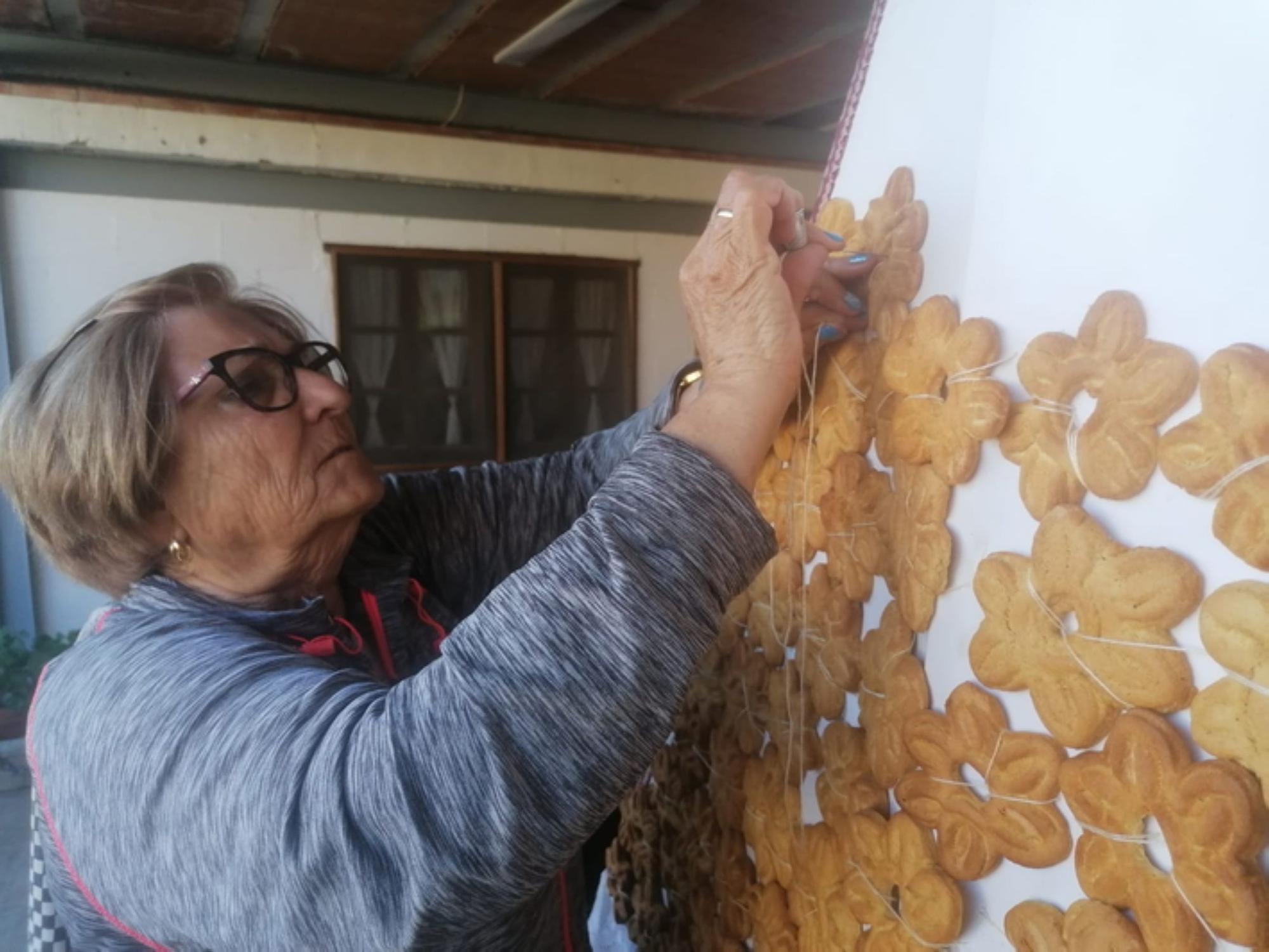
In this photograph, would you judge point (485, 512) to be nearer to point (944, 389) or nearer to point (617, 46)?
point (944, 389)

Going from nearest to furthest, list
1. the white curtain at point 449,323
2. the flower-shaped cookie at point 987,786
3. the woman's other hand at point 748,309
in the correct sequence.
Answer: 1. the flower-shaped cookie at point 987,786
2. the woman's other hand at point 748,309
3. the white curtain at point 449,323

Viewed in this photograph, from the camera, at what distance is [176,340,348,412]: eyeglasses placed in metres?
0.76

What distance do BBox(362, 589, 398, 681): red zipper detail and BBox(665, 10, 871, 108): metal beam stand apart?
2063 mm

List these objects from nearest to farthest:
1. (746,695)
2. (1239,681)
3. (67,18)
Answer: (1239,681), (746,695), (67,18)

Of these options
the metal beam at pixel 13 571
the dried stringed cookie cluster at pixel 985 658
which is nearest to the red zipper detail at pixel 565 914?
the dried stringed cookie cluster at pixel 985 658

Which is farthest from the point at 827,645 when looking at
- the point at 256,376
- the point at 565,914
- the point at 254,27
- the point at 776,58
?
Answer: the point at 254,27

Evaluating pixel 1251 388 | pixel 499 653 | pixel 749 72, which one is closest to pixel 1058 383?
pixel 1251 388

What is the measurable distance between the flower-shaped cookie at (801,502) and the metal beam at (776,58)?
194cm

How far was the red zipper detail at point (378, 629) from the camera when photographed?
0.85m

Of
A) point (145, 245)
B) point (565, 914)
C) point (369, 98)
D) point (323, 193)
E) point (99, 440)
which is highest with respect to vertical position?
point (369, 98)

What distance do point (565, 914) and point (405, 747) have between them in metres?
0.48

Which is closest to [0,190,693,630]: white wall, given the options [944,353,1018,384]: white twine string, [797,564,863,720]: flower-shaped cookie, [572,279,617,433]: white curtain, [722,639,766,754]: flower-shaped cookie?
[572,279,617,433]: white curtain

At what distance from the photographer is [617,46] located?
9.18ft

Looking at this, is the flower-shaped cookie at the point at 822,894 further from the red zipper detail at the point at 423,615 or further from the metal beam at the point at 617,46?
the metal beam at the point at 617,46
